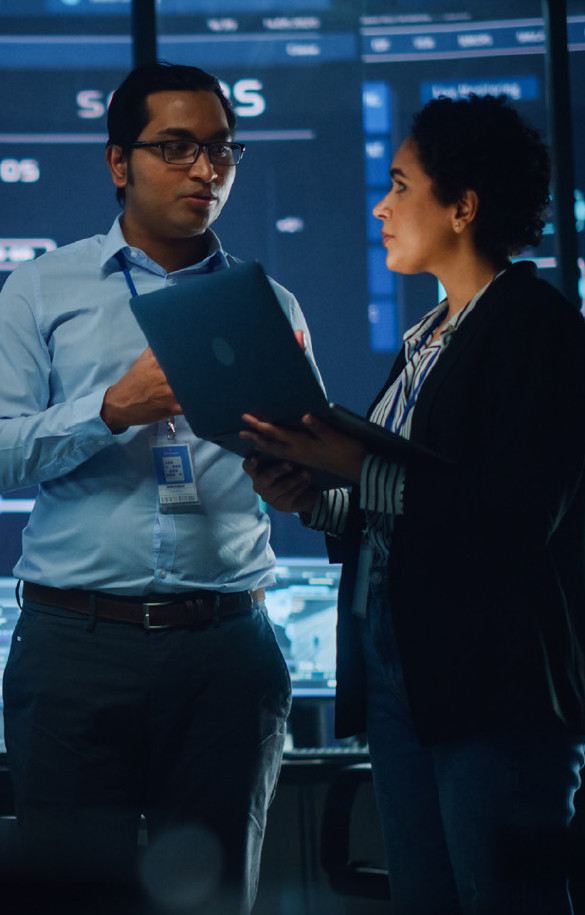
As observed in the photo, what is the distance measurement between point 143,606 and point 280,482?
319mm

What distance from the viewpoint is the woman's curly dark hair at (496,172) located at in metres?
1.44

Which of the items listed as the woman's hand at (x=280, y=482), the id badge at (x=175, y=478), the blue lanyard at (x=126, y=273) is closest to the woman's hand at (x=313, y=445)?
the woman's hand at (x=280, y=482)

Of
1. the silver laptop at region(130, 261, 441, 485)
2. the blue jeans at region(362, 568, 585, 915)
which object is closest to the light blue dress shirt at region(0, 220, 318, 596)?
the silver laptop at region(130, 261, 441, 485)

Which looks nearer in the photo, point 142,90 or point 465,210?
point 465,210

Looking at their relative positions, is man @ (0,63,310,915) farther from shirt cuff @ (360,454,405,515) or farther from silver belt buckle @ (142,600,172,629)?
shirt cuff @ (360,454,405,515)

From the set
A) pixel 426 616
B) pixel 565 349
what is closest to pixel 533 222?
pixel 565 349

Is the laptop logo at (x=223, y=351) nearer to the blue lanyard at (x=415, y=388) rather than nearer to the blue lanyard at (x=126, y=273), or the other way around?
the blue lanyard at (x=415, y=388)

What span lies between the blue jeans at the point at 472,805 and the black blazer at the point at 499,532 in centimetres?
5

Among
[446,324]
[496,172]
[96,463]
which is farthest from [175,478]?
[496,172]

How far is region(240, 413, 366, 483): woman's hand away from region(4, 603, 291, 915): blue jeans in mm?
Answer: 393

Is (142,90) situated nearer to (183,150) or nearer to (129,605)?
(183,150)

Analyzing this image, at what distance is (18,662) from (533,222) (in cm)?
113

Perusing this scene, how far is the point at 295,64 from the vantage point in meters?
3.01

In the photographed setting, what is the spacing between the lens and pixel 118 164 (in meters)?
1.77
